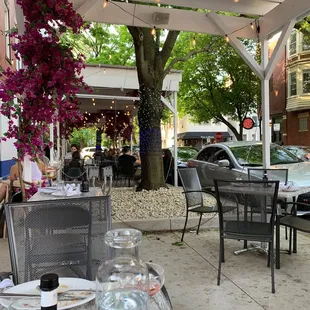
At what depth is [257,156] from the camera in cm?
766

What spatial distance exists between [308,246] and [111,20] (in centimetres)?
471

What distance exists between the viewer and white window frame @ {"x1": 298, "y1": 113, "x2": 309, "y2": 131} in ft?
77.4

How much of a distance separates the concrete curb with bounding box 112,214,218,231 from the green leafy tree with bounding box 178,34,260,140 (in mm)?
16263

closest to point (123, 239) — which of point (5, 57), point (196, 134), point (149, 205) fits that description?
A: point (149, 205)

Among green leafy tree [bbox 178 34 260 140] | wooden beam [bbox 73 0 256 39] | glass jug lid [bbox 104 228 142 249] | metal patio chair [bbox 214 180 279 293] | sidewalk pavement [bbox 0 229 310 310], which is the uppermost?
green leafy tree [bbox 178 34 260 140]

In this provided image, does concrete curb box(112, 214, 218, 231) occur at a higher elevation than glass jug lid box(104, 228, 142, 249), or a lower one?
lower

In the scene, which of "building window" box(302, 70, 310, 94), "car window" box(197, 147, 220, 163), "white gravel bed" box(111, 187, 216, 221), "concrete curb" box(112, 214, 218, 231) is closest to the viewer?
"concrete curb" box(112, 214, 218, 231)

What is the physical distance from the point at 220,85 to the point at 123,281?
22076 millimetres

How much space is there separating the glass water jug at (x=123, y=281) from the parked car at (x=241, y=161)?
509cm

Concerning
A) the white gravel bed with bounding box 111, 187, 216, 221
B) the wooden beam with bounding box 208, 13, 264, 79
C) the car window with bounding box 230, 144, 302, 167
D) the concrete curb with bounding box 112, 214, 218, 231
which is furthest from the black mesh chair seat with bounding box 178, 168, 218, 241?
the car window with bounding box 230, 144, 302, 167

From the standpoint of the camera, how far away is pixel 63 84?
3.87 metres

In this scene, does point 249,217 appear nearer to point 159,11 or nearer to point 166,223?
point 166,223

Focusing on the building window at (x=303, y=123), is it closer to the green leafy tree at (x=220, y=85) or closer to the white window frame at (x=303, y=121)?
the white window frame at (x=303, y=121)

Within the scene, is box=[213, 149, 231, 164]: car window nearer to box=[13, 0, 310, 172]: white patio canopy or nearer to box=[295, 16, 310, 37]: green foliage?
box=[13, 0, 310, 172]: white patio canopy
